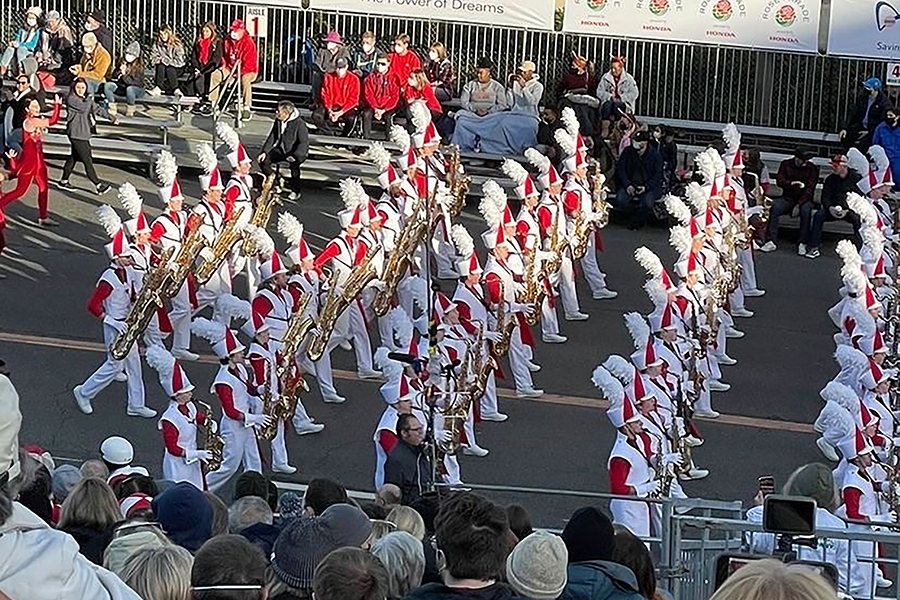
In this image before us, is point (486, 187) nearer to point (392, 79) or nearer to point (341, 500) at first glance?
point (392, 79)

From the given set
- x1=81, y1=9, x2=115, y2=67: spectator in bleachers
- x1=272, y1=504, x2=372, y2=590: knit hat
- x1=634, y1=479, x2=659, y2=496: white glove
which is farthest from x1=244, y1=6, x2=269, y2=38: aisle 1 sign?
x1=272, y1=504, x2=372, y2=590: knit hat

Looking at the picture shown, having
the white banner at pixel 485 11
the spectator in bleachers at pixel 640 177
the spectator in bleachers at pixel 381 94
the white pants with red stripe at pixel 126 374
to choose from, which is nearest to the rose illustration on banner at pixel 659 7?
the white banner at pixel 485 11

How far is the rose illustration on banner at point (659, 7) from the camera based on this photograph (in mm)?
24203

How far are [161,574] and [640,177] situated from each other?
17843mm

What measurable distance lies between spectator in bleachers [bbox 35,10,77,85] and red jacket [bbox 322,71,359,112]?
12.2ft

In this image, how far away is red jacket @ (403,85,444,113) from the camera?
24516 mm

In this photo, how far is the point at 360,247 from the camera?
1803 centimetres

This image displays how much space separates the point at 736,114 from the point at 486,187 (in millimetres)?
7903

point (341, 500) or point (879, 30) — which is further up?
point (879, 30)

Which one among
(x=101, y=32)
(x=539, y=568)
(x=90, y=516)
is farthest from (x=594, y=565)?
(x=101, y=32)

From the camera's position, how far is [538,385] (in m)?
17.8

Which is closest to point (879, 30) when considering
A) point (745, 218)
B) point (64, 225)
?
point (745, 218)

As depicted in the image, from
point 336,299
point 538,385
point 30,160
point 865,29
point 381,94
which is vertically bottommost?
point 538,385

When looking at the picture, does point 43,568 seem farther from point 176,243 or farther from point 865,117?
point 865,117
